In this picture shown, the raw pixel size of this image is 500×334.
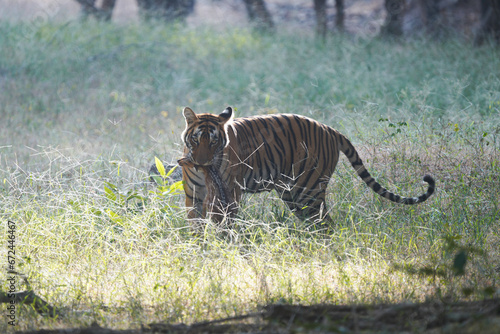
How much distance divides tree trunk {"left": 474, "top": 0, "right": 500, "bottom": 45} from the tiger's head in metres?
8.68

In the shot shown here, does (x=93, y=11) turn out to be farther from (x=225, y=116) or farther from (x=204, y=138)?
(x=204, y=138)

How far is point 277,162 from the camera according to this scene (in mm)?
4840

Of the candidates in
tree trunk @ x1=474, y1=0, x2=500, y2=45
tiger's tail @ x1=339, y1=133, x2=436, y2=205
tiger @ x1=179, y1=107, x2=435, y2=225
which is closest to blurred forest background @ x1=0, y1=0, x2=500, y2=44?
tree trunk @ x1=474, y1=0, x2=500, y2=45

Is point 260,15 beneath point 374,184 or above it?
above

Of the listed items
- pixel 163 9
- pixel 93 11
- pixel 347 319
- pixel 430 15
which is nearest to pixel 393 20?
pixel 430 15

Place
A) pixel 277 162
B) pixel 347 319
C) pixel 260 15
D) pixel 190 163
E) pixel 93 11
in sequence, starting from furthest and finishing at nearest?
pixel 260 15 → pixel 93 11 → pixel 277 162 → pixel 190 163 → pixel 347 319

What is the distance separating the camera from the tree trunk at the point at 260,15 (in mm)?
14312

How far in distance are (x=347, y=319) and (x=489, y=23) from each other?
35.0 ft

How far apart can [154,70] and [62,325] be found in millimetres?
8442

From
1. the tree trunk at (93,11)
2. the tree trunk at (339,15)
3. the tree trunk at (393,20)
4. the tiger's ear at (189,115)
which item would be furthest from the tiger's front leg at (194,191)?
the tree trunk at (339,15)

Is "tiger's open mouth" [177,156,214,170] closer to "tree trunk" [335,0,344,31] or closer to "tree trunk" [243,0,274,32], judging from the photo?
"tree trunk" [243,0,274,32]

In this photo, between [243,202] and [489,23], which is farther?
[489,23]

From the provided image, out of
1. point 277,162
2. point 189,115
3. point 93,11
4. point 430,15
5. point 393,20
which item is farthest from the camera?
point 430,15

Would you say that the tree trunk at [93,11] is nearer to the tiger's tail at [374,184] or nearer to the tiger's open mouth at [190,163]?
the tiger's tail at [374,184]
